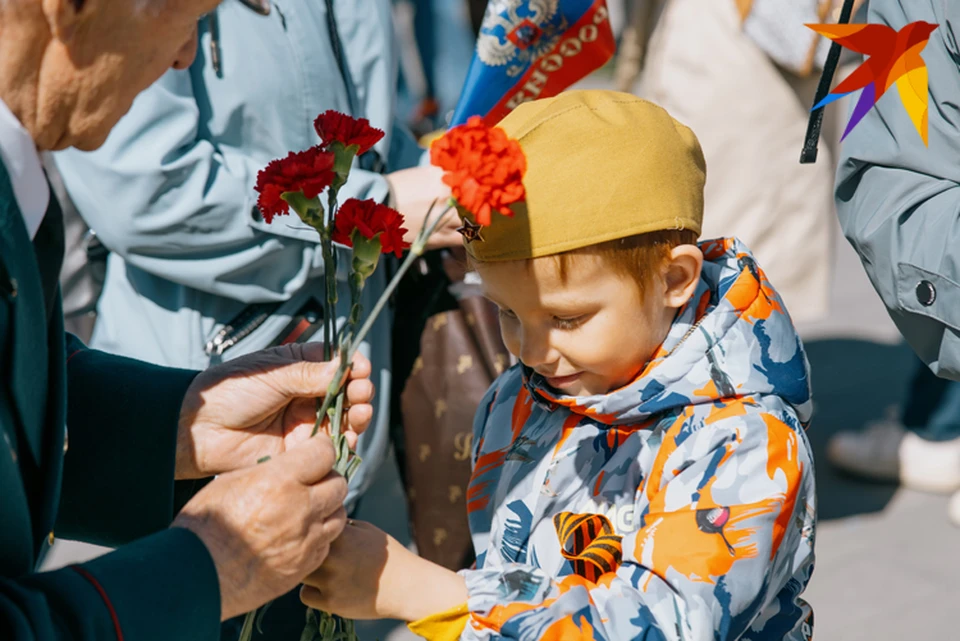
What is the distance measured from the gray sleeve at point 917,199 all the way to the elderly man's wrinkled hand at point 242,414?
1.01 m

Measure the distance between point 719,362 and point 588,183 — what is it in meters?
0.33

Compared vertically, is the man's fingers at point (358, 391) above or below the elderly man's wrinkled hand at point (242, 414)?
above

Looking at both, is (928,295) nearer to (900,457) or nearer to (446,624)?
(446,624)

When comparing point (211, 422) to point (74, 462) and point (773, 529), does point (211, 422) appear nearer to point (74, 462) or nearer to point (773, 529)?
point (74, 462)

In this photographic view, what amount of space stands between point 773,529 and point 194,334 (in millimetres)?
1230

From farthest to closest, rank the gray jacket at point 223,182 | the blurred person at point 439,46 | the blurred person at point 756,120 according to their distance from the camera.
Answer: the blurred person at point 439,46, the blurred person at point 756,120, the gray jacket at point 223,182

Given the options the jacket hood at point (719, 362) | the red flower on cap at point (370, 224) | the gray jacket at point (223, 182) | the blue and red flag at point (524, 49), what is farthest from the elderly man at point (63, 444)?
the blue and red flag at point (524, 49)

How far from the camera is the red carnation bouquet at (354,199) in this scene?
1.23m

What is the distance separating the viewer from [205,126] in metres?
2.06

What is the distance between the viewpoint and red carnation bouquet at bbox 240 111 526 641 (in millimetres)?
1234

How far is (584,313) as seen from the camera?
1523 millimetres

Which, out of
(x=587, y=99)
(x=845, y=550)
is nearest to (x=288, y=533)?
(x=587, y=99)

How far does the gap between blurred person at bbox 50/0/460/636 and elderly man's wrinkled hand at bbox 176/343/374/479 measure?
1.04 ft

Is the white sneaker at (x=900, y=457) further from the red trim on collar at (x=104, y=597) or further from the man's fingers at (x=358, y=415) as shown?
the red trim on collar at (x=104, y=597)
